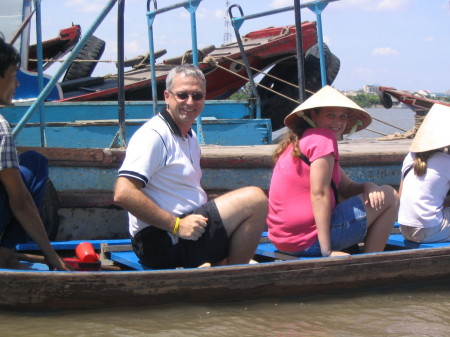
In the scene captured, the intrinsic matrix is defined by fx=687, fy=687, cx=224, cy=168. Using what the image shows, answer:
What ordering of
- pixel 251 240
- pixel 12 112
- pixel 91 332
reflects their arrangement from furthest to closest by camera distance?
pixel 12 112, pixel 251 240, pixel 91 332

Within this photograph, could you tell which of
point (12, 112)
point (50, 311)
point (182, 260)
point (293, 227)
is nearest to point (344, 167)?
point (293, 227)

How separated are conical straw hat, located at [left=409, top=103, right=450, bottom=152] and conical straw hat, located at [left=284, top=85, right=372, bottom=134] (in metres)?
0.37

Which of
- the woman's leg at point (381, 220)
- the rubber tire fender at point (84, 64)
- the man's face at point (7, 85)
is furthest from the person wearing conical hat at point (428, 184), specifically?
the rubber tire fender at point (84, 64)

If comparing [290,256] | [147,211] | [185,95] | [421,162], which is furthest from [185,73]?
[421,162]

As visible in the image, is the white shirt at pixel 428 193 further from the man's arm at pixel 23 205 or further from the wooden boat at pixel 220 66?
the wooden boat at pixel 220 66

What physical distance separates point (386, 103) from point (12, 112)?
216 inches

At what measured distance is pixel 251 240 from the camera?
374cm

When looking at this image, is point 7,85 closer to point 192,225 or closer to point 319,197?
point 192,225

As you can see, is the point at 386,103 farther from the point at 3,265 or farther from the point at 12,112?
the point at 3,265

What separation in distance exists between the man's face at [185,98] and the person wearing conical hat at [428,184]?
1597 millimetres

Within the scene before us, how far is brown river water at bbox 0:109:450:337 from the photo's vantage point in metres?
3.54

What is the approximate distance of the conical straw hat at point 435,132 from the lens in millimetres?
4328

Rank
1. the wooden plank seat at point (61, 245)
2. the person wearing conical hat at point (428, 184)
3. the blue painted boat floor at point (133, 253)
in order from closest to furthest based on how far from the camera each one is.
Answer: the blue painted boat floor at point (133, 253) → the person wearing conical hat at point (428, 184) → the wooden plank seat at point (61, 245)

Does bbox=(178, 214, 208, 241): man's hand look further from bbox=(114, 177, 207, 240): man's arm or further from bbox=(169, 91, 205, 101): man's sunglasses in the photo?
bbox=(169, 91, 205, 101): man's sunglasses
